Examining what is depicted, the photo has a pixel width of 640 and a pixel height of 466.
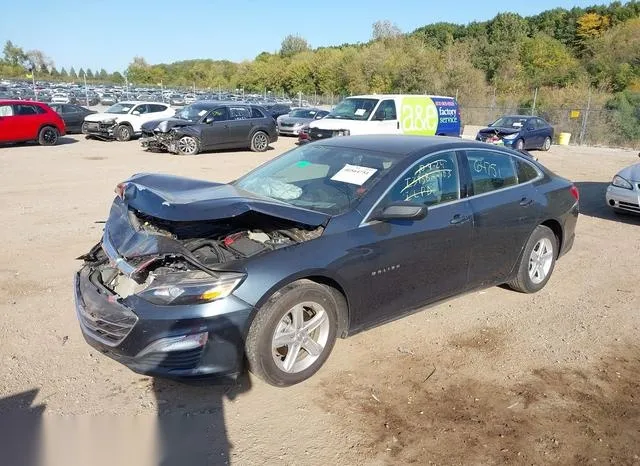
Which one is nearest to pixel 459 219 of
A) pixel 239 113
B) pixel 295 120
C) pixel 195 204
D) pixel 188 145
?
pixel 195 204

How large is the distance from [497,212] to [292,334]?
2248 mm

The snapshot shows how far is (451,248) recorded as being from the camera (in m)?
4.16

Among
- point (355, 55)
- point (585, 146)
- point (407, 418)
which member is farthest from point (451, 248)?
point (355, 55)

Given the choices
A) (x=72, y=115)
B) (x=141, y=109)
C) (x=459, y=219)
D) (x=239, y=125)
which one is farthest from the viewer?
(x=72, y=115)

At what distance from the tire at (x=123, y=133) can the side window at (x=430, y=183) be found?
1824 cm

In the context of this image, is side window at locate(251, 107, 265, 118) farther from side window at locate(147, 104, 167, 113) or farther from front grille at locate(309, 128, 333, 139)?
side window at locate(147, 104, 167, 113)

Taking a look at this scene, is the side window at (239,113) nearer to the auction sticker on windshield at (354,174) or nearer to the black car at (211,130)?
the black car at (211,130)

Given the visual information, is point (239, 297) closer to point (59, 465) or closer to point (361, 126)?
point (59, 465)

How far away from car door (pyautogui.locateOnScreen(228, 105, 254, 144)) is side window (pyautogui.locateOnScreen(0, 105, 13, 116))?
7.11 m

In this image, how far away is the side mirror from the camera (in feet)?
11.8

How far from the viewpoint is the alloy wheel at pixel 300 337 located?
3344 millimetres

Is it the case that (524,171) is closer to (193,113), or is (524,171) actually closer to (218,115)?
(218,115)

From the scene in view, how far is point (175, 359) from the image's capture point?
303cm

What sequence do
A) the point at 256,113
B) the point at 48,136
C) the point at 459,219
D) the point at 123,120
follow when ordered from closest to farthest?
1. the point at 459,219
2. the point at 48,136
3. the point at 256,113
4. the point at 123,120
